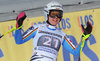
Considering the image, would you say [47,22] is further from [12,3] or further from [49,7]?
[12,3]

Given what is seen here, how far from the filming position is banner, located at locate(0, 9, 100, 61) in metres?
3.42

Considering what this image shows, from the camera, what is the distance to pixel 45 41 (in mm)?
1982

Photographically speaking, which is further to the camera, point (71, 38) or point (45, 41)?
point (71, 38)

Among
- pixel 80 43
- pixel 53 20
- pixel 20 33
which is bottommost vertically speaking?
pixel 80 43

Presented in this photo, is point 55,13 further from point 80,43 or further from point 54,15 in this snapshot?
point 80,43

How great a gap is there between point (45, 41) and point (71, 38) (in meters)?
1.50

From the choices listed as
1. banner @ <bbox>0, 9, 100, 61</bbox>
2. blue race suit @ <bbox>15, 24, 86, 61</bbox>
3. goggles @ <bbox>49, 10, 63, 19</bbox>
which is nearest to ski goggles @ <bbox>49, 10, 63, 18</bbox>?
goggles @ <bbox>49, 10, 63, 19</bbox>

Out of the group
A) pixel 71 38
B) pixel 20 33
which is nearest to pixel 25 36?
pixel 20 33

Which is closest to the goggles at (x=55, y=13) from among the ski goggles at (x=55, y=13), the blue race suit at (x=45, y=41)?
the ski goggles at (x=55, y=13)

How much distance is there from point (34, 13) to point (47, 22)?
4.43ft

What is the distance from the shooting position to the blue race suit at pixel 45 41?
1944 millimetres

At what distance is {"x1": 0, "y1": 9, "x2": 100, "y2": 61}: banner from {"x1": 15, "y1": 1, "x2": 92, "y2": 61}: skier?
1.36m

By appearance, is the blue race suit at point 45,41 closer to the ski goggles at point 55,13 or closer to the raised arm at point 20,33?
the raised arm at point 20,33

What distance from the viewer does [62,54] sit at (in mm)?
3449
